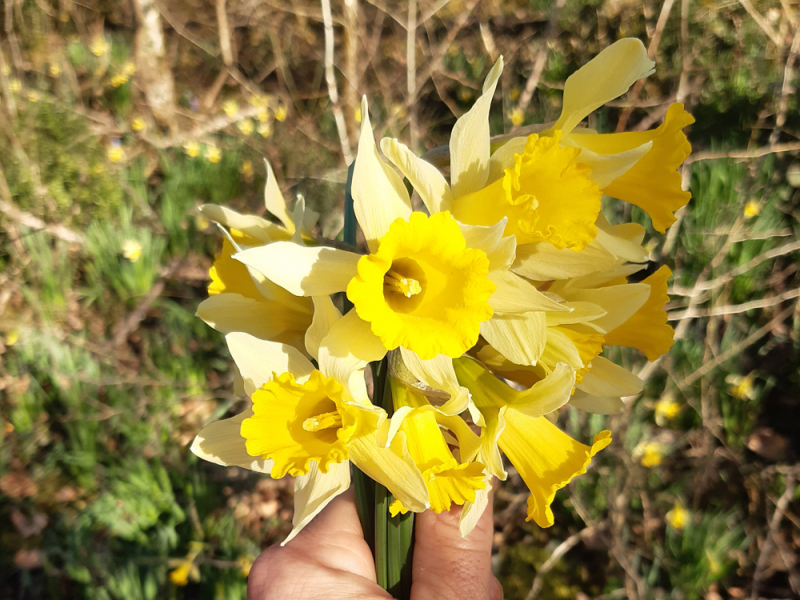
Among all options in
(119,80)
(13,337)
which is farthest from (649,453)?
(119,80)

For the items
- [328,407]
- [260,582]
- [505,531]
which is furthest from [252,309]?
[505,531]

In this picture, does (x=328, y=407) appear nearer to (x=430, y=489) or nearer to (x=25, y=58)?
(x=430, y=489)

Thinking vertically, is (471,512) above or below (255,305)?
below

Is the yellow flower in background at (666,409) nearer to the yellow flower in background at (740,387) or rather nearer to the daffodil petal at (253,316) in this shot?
the yellow flower in background at (740,387)

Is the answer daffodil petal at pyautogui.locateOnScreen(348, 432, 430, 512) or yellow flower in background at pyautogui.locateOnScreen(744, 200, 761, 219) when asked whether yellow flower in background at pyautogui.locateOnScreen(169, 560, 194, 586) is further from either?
yellow flower in background at pyautogui.locateOnScreen(744, 200, 761, 219)

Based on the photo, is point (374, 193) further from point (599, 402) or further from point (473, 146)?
point (599, 402)

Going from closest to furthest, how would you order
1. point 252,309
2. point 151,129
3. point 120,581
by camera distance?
point 252,309, point 120,581, point 151,129

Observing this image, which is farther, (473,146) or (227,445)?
(227,445)
